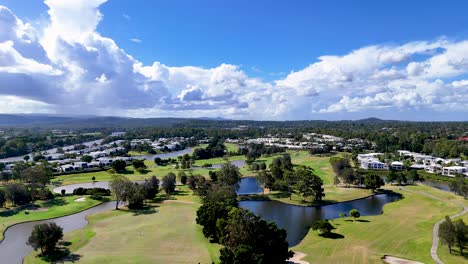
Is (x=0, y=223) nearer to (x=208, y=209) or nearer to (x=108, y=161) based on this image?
(x=208, y=209)

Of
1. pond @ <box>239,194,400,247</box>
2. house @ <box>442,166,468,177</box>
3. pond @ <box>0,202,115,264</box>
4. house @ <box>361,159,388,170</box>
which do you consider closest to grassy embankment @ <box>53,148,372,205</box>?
pond @ <box>239,194,400,247</box>

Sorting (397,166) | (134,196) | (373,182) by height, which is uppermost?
(373,182)

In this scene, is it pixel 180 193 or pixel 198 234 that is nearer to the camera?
pixel 198 234

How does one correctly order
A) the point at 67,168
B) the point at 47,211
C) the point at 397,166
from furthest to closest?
the point at 67,168, the point at 397,166, the point at 47,211

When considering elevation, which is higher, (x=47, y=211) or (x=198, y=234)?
(x=198, y=234)

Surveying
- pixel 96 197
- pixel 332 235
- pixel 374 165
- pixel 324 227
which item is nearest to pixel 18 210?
pixel 96 197

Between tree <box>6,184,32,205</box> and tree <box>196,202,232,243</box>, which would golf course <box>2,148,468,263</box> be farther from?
tree <box>6,184,32,205</box>

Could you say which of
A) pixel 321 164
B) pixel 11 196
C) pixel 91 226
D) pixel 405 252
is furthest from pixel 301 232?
pixel 321 164

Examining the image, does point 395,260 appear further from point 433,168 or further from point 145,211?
point 433,168
